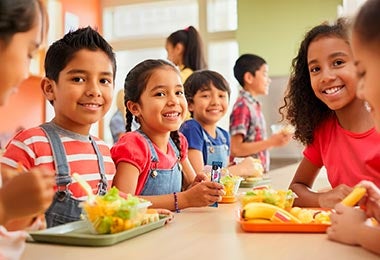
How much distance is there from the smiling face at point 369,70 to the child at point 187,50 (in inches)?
79.3

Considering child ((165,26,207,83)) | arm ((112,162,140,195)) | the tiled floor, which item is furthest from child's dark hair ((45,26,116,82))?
the tiled floor

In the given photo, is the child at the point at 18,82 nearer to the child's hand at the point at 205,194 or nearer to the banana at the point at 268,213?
the banana at the point at 268,213

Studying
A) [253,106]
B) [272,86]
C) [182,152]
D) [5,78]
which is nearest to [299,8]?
[272,86]

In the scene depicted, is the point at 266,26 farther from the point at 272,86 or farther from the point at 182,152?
the point at 182,152

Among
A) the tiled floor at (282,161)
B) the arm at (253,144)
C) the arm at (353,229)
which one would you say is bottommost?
the tiled floor at (282,161)

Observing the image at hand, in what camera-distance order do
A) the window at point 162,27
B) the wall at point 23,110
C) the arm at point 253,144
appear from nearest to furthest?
the arm at point 253,144 < the wall at point 23,110 < the window at point 162,27

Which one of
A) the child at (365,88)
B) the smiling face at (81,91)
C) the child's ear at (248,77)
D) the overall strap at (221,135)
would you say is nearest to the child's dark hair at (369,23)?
the child at (365,88)

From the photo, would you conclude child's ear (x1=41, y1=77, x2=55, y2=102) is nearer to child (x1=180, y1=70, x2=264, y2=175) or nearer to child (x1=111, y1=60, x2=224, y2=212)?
child (x1=111, y1=60, x2=224, y2=212)

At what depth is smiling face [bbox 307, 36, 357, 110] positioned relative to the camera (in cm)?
140

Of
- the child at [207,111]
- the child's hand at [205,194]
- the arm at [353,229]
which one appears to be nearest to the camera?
the arm at [353,229]

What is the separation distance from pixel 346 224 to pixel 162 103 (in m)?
0.77

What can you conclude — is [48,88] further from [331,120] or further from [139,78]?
[331,120]

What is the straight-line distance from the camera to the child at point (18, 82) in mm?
709

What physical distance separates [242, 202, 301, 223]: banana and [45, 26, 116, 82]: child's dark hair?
62 cm
